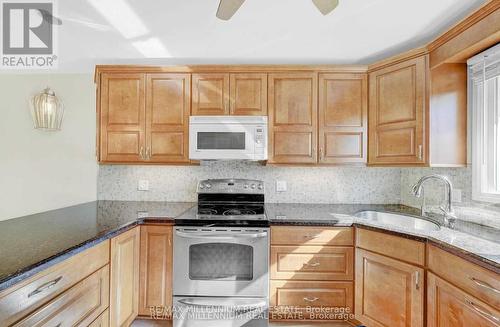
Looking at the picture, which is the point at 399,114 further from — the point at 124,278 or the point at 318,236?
the point at 124,278

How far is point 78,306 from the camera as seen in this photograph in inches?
49.4

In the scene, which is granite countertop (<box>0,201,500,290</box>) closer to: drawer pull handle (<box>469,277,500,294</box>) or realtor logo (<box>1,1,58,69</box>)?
drawer pull handle (<box>469,277,500,294</box>)

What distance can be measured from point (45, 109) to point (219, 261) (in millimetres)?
2253

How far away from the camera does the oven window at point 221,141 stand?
2.29m

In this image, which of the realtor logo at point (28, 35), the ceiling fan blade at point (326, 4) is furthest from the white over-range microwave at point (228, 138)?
the realtor logo at point (28, 35)

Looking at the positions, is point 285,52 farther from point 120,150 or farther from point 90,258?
point 90,258

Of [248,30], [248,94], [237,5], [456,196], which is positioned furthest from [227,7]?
[456,196]

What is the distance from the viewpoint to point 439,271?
4.58 feet

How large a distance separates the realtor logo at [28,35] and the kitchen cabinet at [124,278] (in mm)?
1541

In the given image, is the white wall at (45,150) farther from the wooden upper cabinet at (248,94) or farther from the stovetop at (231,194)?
the wooden upper cabinet at (248,94)

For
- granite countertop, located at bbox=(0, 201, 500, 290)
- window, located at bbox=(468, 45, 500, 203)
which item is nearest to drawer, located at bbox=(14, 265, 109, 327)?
granite countertop, located at bbox=(0, 201, 500, 290)

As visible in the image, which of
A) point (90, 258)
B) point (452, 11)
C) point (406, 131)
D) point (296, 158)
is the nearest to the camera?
point (90, 258)

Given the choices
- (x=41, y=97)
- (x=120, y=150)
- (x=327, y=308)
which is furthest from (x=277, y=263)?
(x=41, y=97)

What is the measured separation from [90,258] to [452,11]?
100 inches
